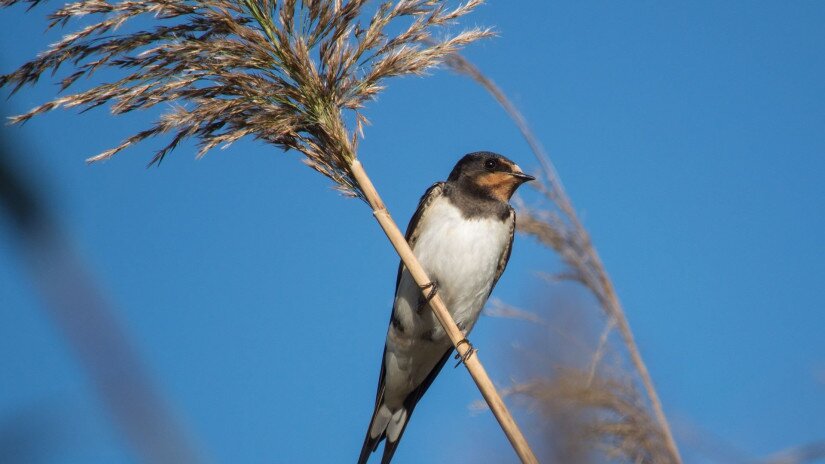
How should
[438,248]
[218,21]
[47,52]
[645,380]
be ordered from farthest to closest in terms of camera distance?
[438,248]
[645,380]
[218,21]
[47,52]

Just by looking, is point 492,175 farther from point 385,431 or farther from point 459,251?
point 385,431

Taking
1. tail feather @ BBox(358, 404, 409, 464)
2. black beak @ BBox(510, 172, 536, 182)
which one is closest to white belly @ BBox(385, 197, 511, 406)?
tail feather @ BBox(358, 404, 409, 464)

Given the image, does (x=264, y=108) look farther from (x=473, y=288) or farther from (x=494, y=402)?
(x=473, y=288)

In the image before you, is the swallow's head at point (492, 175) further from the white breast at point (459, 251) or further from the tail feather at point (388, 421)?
the tail feather at point (388, 421)

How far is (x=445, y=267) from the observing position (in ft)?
14.2

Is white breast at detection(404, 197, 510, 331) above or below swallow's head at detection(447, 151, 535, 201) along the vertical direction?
below

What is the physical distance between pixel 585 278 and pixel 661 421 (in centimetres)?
74

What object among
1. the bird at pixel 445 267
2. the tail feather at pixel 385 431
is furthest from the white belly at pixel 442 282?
the tail feather at pixel 385 431

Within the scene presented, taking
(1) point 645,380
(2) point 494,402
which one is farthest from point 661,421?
(2) point 494,402

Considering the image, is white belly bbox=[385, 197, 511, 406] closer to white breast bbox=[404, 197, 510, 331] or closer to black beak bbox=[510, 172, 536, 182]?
white breast bbox=[404, 197, 510, 331]

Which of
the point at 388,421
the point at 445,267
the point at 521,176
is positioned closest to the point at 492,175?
the point at 521,176

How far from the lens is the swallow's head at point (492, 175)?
4.52 m

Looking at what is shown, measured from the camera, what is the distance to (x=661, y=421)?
2.53 meters

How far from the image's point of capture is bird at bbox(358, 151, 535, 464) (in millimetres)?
4349
